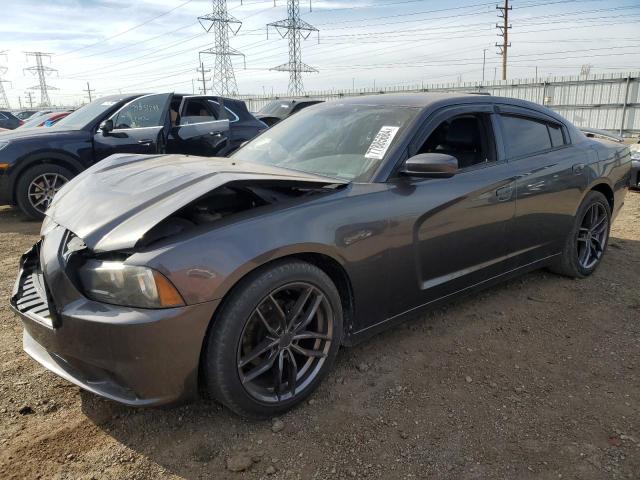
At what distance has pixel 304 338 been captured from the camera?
97.8 inches

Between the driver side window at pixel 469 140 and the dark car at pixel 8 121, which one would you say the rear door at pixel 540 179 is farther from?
the dark car at pixel 8 121

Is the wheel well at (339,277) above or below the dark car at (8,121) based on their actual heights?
below

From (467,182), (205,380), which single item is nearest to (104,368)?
(205,380)

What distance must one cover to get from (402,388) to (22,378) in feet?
6.79

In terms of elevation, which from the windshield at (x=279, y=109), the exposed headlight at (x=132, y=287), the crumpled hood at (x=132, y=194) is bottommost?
the exposed headlight at (x=132, y=287)

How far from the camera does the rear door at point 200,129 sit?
7.12m

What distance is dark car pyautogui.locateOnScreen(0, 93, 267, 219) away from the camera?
623cm

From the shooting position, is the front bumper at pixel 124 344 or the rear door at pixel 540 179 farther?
the rear door at pixel 540 179

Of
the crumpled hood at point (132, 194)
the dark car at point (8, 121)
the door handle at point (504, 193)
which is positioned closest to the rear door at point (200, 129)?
the crumpled hood at point (132, 194)

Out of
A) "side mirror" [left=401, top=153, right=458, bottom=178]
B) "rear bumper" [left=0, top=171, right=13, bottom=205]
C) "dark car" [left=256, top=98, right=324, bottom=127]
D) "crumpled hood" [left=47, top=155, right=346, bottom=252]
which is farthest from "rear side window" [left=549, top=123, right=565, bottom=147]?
"dark car" [left=256, top=98, right=324, bottom=127]

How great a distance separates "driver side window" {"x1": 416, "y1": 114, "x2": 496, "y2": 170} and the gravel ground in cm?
117

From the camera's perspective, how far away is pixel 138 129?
6.81m

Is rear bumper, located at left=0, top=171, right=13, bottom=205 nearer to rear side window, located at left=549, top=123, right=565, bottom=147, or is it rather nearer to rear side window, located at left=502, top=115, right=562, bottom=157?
rear side window, located at left=502, top=115, right=562, bottom=157

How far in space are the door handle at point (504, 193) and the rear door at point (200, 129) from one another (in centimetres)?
499
